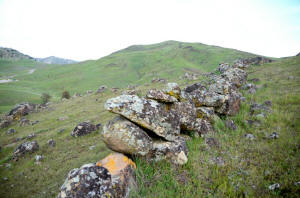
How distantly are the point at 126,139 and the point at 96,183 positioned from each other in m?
2.02

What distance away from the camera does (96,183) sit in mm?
4188

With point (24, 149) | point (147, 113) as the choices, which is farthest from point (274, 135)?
point (24, 149)

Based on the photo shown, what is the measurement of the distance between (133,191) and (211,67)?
99835 mm

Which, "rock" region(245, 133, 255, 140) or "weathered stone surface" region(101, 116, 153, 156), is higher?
"weathered stone surface" region(101, 116, 153, 156)

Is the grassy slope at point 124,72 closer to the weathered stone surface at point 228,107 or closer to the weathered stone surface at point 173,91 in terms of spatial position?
the weathered stone surface at point 228,107

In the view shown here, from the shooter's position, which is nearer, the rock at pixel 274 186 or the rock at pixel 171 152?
the rock at pixel 274 186

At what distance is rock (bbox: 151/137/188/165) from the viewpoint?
606 cm

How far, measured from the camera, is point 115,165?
17.5 feet

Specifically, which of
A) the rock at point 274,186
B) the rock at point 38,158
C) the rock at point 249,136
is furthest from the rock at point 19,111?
the rock at point 274,186

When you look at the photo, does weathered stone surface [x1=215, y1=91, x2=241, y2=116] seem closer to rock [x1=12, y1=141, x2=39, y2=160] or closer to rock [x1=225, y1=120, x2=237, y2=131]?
rock [x1=225, y1=120, x2=237, y2=131]

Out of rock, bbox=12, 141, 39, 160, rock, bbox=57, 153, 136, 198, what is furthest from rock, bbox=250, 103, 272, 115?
rock, bbox=12, 141, 39, 160

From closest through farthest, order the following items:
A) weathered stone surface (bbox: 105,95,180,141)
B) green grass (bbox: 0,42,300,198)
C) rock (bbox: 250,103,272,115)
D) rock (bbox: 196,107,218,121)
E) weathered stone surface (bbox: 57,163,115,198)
Answer: 1. weathered stone surface (bbox: 57,163,115,198)
2. green grass (bbox: 0,42,300,198)
3. weathered stone surface (bbox: 105,95,180,141)
4. rock (bbox: 196,107,218,121)
5. rock (bbox: 250,103,272,115)

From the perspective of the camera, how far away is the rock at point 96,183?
4.02m

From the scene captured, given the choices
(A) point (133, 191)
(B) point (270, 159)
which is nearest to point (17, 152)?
(A) point (133, 191)
